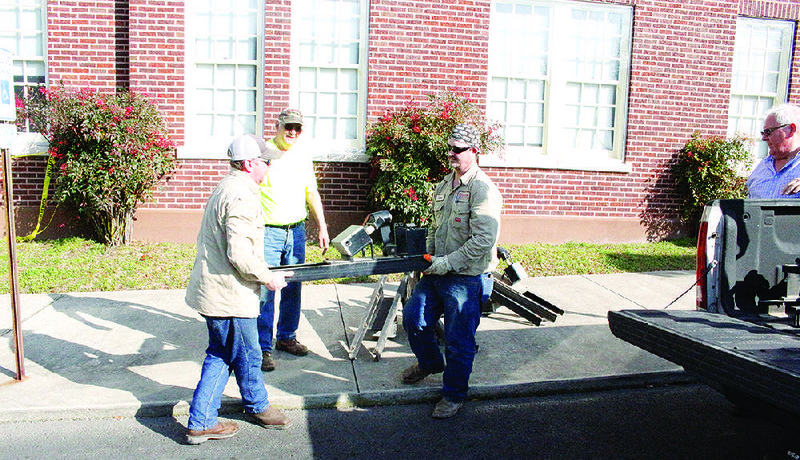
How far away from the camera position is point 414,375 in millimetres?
4582

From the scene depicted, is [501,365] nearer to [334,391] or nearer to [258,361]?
[334,391]

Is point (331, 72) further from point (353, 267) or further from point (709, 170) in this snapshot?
point (709, 170)

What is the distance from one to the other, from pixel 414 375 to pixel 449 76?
224 inches

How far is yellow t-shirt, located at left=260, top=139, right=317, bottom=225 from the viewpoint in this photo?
4.84 metres

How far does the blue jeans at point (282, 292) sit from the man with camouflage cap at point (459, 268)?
1150 millimetres

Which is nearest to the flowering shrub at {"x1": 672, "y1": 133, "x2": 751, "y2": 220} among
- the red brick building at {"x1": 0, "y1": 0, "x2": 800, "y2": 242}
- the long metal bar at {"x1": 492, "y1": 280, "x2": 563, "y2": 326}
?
the red brick building at {"x1": 0, "y1": 0, "x2": 800, "y2": 242}

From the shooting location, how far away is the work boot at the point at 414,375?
458 centimetres

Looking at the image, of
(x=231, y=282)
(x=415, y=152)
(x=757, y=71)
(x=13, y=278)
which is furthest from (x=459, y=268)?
(x=757, y=71)

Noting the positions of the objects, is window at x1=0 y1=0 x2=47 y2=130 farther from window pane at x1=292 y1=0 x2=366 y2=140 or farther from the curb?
the curb

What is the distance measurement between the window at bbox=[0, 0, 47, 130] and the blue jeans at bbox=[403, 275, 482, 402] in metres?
7.42

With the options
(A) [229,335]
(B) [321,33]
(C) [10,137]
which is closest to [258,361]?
(A) [229,335]

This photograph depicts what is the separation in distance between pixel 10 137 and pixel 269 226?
198 cm

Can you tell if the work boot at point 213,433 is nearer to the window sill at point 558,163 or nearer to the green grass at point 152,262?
the green grass at point 152,262

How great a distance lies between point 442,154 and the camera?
8352mm
